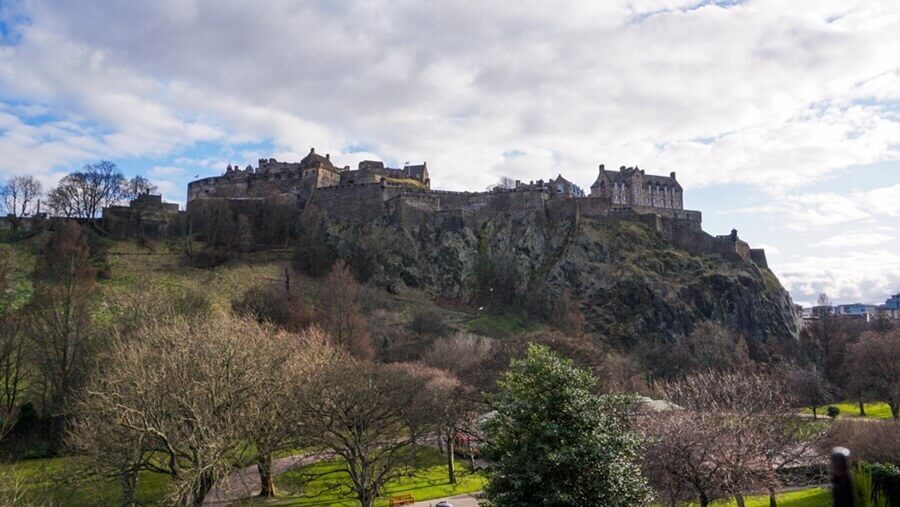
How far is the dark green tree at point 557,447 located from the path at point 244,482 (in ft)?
40.6

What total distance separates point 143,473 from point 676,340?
6130 cm

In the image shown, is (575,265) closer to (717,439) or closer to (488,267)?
(488,267)

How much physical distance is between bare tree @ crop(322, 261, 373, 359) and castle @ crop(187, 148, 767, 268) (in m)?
23.8

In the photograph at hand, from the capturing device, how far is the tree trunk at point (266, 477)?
2772 cm

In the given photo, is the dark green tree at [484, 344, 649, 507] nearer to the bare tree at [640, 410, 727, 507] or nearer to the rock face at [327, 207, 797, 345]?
the bare tree at [640, 410, 727, 507]

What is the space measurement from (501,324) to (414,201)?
22.7 meters

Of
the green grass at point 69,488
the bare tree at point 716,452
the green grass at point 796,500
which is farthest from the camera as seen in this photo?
the green grass at point 796,500

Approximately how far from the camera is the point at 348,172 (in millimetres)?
93438

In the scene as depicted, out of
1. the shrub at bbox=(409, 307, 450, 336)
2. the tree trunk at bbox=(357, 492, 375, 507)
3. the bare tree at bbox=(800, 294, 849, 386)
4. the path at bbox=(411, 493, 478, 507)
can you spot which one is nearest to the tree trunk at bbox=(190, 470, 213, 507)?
the tree trunk at bbox=(357, 492, 375, 507)

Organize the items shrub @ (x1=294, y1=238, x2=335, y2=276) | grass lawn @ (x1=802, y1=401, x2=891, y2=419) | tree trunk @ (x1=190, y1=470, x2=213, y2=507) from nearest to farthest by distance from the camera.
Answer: tree trunk @ (x1=190, y1=470, x2=213, y2=507) → grass lawn @ (x1=802, y1=401, x2=891, y2=419) → shrub @ (x1=294, y1=238, x2=335, y2=276)

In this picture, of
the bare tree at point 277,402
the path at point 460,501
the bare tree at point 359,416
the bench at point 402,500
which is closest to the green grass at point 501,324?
the path at point 460,501

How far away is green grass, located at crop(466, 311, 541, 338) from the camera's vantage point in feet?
228

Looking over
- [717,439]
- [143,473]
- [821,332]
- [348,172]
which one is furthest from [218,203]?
[821,332]

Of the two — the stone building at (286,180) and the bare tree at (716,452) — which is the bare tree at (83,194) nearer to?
the stone building at (286,180)
